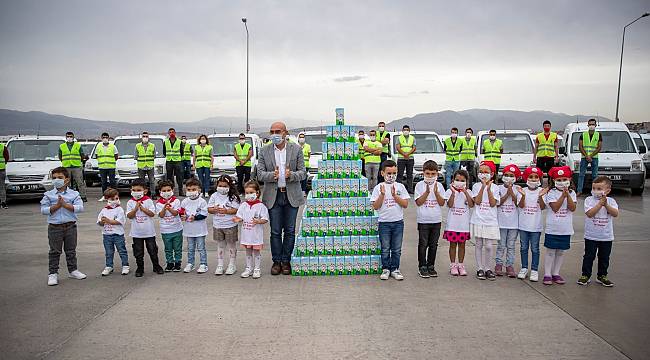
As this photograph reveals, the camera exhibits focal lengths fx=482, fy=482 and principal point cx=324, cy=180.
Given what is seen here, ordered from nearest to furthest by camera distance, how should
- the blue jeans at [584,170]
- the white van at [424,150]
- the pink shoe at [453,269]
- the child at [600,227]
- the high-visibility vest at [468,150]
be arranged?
the child at [600,227] < the pink shoe at [453,269] < the blue jeans at [584,170] < the high-visibility vest at [468,150] < the white van at [424,150]

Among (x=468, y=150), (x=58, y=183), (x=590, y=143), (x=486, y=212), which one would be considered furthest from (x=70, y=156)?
(x=590, y=143)

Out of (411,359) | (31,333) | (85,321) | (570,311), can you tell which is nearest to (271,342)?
(411,359)

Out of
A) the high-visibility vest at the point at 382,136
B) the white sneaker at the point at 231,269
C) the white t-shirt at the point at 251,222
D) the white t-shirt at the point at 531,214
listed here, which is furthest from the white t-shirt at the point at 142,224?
the high-visibility vest at the point at 382,136

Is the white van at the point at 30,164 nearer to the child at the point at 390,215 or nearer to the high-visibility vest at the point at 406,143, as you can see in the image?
Result: the high-visibility vest at the point at 406,143

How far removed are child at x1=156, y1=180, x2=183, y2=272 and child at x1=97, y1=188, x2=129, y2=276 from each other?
1.75 feet

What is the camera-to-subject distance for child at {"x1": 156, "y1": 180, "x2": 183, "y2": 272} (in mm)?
6671

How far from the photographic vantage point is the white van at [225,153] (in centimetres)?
1522

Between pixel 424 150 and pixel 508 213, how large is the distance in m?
9.65

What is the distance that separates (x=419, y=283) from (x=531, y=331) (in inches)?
68.4

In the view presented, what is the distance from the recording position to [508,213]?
634 cm

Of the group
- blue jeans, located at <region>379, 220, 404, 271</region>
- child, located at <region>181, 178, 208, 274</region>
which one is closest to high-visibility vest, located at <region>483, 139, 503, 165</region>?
blue jeans, located at <region>379, 220, 404, 271</region>

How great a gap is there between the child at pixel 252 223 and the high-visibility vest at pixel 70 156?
9.00m

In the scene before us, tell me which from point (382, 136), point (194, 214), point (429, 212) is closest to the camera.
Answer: point (429, 212)

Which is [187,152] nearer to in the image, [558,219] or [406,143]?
[406,143]
